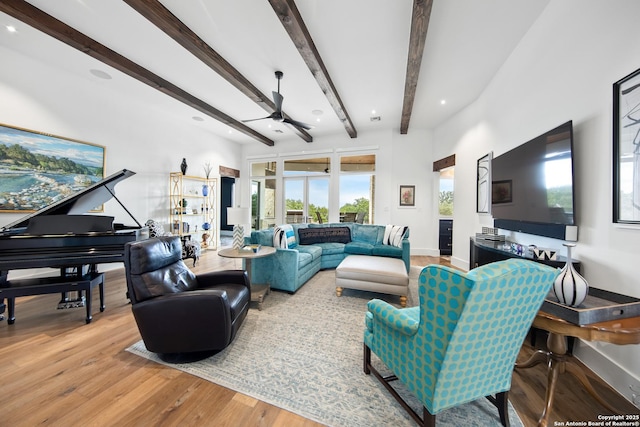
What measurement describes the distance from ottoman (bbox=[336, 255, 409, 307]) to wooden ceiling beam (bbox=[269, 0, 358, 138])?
2808mm

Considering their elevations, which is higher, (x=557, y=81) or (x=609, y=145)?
(x=557, y=81)

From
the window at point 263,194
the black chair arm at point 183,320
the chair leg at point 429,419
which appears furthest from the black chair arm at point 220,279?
the window at point 263,194

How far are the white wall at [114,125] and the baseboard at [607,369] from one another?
21.6 feet

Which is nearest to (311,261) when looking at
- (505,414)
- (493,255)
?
(493,255)

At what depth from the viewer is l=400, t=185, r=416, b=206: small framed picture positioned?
5902 mm

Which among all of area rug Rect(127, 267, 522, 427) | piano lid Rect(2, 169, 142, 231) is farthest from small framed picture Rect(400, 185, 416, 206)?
piano lid Rect(2, 169, 142, 231)

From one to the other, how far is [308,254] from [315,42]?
9.78 ft

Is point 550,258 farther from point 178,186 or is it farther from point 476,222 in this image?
point 178,186

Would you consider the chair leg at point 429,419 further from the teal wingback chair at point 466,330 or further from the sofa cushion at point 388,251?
the sofa cushion at point 388,251

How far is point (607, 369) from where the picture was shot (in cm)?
162

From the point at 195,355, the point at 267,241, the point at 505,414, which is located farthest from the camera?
the point at 267,241

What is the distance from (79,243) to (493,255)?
15.3 ft

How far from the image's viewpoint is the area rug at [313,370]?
1367 millimetres

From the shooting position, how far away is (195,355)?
189 centimetres
